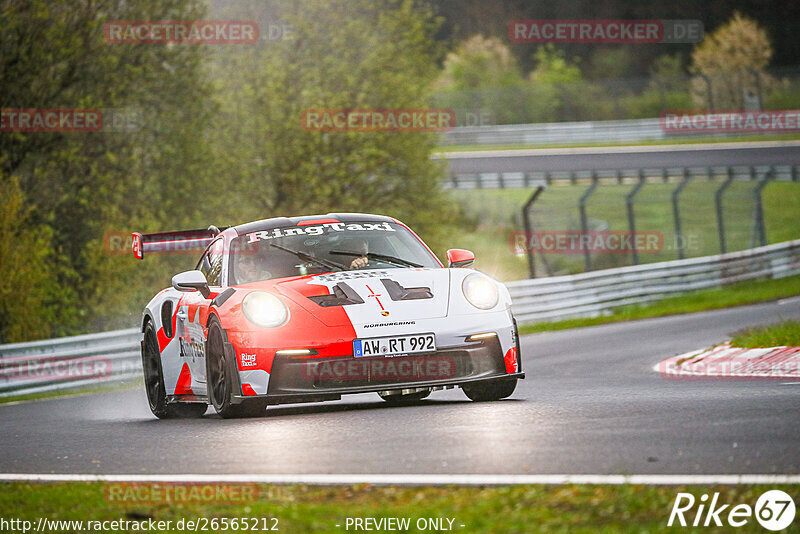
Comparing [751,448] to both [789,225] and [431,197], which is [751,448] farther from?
[789,225]

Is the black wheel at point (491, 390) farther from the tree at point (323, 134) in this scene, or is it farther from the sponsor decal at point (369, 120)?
the sponsor decal at point (369, 120)

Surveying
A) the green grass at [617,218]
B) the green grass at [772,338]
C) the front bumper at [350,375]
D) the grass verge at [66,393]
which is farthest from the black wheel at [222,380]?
the green grass at [617,218]

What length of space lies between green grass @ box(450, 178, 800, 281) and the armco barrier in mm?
1324

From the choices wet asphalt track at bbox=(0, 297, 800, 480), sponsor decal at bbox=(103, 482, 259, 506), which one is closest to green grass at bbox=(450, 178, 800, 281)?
wet asphalt track at bbox=(0, 297, 800, 480)

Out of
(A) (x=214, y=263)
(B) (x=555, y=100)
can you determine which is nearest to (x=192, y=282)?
(A) (x=214, y=263)

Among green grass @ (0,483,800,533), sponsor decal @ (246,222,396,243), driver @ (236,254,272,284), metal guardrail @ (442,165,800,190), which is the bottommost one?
green grass @ (0,483,800,533)

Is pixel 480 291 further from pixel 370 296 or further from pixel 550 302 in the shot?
pixel 550 302

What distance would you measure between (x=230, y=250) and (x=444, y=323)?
6.65ft

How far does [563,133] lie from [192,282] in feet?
158

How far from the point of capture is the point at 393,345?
8.52 meters

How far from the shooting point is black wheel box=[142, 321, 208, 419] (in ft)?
35.2

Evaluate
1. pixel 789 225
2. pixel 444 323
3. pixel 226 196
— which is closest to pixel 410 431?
pixel 444 323

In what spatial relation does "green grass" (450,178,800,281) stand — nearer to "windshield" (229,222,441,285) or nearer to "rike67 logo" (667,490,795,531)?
"windshield" (229,222,441,285)

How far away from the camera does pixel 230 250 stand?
32.2ft
